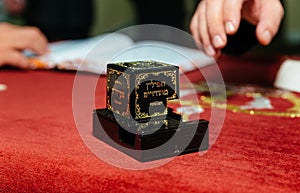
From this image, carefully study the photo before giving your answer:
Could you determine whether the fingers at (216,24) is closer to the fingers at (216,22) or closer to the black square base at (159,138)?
the fingers at (216,22)

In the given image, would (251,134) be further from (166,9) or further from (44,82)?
(166,9)

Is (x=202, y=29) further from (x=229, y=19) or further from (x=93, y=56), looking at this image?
(x=93, y=56)

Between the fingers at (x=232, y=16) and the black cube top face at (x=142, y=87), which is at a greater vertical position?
the fingers at (x=232, y=16)

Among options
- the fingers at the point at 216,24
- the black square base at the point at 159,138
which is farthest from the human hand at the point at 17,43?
the black square base at the point at 159,138

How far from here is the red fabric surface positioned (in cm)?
56

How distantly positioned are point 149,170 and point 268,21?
0.45m

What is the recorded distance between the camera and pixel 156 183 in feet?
1.86

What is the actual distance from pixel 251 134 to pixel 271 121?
102 millimetres

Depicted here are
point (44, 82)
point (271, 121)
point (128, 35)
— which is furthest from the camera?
point (128, 35)

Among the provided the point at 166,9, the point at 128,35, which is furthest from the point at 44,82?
the point at 166,9

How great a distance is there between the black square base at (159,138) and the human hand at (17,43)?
76cm

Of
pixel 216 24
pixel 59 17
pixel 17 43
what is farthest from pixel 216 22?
pixel 59 17

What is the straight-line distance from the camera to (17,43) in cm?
143

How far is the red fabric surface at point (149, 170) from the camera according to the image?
56 cm
